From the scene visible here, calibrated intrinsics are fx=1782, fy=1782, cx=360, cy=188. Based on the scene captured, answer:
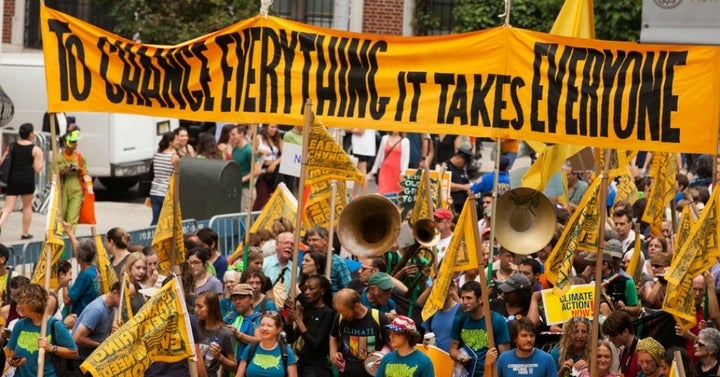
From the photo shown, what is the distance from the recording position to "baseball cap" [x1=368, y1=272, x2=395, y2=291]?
13.0 metres

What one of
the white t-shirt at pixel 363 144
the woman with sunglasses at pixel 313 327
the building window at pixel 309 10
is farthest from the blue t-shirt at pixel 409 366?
the building window at pixel 309 10

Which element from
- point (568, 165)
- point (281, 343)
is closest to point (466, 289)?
point (281, 343)

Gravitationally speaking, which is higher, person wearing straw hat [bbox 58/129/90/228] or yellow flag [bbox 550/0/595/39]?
yellow flag [bbox 550/0/595/39]

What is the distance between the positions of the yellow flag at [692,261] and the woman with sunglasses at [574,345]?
1.96ft

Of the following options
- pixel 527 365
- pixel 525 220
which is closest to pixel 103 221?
pixel 525 220

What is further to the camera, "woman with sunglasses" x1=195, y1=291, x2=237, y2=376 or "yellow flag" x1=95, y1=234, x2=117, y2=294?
"yellow flag" x1=95, y1=234, x2=117, y2=294

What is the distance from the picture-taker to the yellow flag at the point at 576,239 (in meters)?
12.6

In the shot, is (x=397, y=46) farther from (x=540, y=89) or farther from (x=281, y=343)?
(x=281, y=343)

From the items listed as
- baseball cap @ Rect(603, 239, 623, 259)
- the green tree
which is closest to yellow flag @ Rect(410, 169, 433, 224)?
baseball cap @ Rect(603, 239, 623, 259)

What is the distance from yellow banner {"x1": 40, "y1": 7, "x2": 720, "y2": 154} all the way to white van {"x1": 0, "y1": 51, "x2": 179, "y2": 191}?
12621 millimetres

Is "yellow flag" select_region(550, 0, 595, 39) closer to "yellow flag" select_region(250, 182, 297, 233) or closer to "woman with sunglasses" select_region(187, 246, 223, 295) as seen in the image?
"woman with sunglasses" select_region(187, 246, 223, 295)

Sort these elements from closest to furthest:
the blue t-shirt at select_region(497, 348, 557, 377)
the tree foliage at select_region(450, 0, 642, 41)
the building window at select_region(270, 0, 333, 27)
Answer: the blue t-shirt at select_region(497, 348, 557, 377), the tree foliage at select_region(450, 0, 642, 41), the building window at select_region(270, 0, 333, 27)

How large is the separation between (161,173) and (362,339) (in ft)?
29.5

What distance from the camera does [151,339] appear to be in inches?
463
